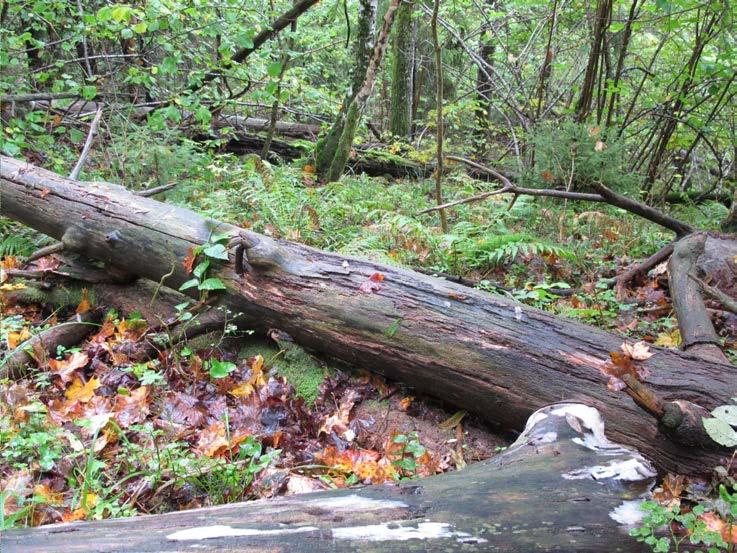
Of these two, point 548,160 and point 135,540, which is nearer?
point 135,540

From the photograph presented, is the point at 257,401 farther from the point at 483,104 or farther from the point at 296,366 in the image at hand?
the point at 483,104

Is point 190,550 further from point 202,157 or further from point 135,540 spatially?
point 202,157

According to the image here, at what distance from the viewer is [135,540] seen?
1748 mm

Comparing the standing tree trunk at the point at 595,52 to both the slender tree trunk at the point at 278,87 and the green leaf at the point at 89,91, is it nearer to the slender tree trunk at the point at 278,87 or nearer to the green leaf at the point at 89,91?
the slender tree trunk at the point at 278,87

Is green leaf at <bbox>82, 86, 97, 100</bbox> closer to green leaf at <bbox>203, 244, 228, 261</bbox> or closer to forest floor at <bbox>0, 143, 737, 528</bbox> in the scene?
forest floor at <bbox>0, 143, 737, 528</bbox>

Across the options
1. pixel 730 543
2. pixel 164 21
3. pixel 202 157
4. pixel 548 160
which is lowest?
pixel 730 543

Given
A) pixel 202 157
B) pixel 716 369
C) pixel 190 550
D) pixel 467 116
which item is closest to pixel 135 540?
pixel 190 550

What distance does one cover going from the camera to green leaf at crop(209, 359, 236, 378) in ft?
11.3

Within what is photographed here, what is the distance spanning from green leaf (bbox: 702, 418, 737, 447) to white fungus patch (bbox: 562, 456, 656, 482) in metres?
0.35

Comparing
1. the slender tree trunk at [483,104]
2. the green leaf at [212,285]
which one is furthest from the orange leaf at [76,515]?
the slender tree trunk at [483,104]

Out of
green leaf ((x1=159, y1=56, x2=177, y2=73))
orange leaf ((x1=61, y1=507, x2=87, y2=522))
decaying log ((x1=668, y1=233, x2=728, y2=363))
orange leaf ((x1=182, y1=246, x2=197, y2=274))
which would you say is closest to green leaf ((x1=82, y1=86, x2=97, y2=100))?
green leaf ((x1=159, y1=56, x2=177, y2=73))

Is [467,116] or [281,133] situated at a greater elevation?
[467,116]

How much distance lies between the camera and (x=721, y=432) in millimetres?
2262

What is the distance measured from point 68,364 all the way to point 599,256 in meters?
5.01
